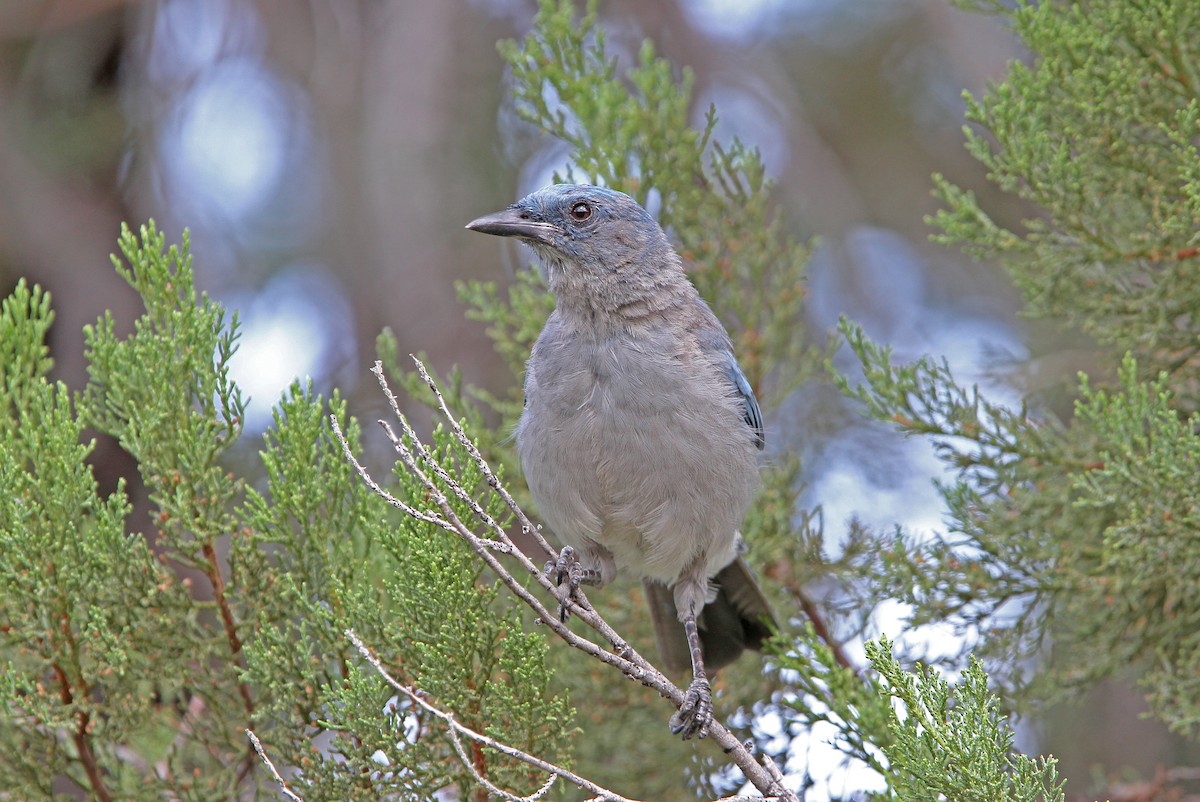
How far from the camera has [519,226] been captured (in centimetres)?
458

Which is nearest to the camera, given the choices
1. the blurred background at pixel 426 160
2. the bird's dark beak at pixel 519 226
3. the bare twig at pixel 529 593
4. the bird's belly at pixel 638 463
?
the bare twig at pixel 529 593

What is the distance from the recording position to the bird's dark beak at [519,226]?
4496 millimetres

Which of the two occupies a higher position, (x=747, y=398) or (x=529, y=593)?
(x=747, y=398)

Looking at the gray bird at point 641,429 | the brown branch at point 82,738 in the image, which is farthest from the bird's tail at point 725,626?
the brown branch at point 82,738

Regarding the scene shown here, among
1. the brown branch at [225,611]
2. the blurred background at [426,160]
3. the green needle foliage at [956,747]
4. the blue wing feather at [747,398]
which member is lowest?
the green needle foliage at [956,747]

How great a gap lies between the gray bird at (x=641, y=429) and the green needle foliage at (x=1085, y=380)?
56 cm

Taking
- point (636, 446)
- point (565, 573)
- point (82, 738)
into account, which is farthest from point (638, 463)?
point (82, 738)

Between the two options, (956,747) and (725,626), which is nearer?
(956,747)

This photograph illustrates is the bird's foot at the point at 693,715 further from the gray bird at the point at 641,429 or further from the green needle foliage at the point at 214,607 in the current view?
the green needle foliage at the point at 214,607

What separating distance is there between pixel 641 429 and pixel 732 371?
55 centimetres

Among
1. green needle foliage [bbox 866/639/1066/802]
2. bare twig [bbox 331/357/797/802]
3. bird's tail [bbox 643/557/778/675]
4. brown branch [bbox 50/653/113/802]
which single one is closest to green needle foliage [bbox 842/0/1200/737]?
bird's tail [bbox 643/557/778/675]

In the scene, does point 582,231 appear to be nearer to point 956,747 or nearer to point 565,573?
point 565,573

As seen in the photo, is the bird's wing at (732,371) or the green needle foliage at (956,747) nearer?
the green needle foliage at (956,747)

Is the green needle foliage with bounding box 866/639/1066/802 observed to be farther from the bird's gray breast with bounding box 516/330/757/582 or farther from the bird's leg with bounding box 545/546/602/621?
the bird's gray breast with bounding box 516/330/757/582
